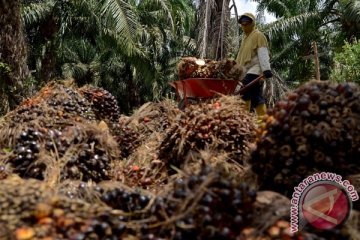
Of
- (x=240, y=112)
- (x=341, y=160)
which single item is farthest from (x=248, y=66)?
(x=341, y=160)

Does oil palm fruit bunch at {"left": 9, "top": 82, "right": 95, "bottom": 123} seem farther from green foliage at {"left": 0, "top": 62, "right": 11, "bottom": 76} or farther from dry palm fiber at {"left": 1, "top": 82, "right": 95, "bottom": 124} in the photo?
green foliage at {"left": 0, "top": 62, "right": 11, "bottom": 76}

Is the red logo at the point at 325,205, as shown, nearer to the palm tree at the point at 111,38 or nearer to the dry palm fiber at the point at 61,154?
the dry palm fiber at the point at 61,154

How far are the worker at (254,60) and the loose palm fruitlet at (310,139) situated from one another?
2.37 meters

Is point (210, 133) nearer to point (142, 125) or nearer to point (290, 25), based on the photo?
point (142, 125)

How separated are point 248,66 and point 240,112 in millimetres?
2061

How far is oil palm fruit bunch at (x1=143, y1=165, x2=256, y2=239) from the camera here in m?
1.69

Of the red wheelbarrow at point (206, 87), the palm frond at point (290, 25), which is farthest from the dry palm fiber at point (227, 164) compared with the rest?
the palm frond at point (290, 25)

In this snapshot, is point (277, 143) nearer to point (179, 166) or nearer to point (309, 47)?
point (179, 166)

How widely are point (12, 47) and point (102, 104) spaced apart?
4.96 metres

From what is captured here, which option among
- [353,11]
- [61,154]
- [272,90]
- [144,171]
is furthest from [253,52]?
[353,11]

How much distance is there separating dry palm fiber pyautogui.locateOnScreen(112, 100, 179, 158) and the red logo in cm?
160

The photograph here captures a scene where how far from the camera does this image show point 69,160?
267 centimetres

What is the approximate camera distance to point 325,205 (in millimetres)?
2082

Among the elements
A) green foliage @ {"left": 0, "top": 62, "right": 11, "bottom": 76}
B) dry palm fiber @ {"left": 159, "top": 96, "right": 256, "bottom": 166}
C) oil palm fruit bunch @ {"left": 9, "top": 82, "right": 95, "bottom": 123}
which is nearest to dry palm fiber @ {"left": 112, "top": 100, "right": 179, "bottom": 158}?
oil palm fruit bunch @ {"left": 9, "top": 82, "right": 95, "bottom": 123}
